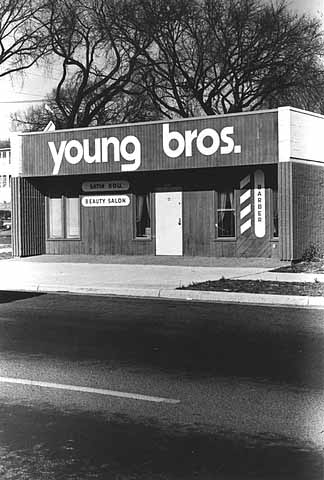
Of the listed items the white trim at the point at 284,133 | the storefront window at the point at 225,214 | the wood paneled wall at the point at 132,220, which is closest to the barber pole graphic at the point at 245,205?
the wood paneled wall at the point at 132,220

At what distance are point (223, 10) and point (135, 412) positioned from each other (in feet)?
111

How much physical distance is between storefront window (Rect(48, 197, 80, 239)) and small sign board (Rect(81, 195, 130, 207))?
1.37 feet

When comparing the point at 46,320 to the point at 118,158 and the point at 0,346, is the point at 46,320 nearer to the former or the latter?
the point at 0,346

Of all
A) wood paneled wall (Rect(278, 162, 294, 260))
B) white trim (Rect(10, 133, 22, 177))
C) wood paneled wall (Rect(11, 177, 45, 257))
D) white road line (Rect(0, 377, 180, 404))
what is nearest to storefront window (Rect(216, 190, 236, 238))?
wood paneled wall (Rect(278, 162, 294, 260))

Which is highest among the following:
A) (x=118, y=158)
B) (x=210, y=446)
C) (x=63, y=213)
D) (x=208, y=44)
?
(x=208, y=44)

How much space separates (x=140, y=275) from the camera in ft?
57.3

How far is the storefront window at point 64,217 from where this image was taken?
2427 centimetres

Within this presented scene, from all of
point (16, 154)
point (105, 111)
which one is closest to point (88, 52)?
point (105, 111)

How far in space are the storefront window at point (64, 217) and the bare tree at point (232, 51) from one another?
52.7ft

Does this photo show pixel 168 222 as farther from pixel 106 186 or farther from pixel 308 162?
pixel 308 162

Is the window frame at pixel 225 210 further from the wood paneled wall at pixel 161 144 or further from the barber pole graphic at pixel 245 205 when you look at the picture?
the wood paneled wall at pixel 161 144

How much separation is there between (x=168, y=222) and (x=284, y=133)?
189 inches

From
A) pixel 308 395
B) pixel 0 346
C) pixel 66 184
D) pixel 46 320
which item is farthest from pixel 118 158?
pixel 308 395

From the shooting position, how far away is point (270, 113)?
19750 millimetres
